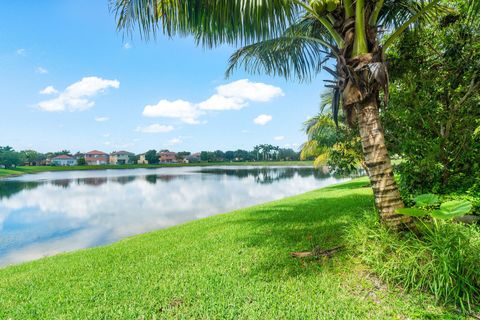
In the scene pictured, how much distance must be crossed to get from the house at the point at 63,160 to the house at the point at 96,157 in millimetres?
5568

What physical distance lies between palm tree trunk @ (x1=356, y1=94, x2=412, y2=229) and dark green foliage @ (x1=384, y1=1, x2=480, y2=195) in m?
2.61

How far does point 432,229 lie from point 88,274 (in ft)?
14.8

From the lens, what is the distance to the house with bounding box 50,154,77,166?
294 ft

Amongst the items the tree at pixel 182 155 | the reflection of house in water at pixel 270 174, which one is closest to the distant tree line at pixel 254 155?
the tree at pixel 182 155

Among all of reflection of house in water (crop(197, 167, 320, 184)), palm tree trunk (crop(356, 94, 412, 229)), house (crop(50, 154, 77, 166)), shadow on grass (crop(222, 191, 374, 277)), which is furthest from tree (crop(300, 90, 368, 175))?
house (crop(50, 154, 77, 166))

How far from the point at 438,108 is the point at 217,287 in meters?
5.53

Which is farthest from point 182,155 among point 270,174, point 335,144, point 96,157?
point 335,144

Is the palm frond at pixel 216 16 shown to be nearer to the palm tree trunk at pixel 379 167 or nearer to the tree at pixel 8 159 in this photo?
the palm tree trunk at pixel 379 167

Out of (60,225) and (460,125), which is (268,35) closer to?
(460,125)

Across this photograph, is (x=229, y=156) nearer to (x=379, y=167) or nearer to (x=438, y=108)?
(x=438, y=108)

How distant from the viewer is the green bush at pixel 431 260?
248 centimetres

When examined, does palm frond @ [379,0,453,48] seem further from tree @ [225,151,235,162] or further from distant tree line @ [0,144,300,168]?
tree @ [225,151,235,162]

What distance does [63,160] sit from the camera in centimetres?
9138

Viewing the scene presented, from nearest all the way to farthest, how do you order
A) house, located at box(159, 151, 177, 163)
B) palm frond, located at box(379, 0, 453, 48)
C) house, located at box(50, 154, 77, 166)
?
palm frond, located at box(379, 0, 453, 48), house, located at box(50, 154, 77, 166), house, located at box(159, 151, 177, 163)
